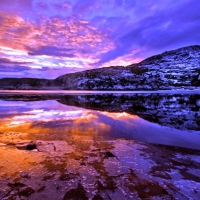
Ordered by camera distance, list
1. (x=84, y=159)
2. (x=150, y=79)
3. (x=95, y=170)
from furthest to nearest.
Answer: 1. (x=150, y=79)
2. (x=84, y=159)
3. (x=95, y=170)

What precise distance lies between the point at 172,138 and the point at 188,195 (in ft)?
20.1

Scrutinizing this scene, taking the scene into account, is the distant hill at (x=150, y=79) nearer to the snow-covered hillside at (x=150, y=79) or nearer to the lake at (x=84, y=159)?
the snow-covered hillside at (x=150, y=79)

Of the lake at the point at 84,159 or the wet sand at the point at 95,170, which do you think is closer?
the wet sand at the point at 95,170

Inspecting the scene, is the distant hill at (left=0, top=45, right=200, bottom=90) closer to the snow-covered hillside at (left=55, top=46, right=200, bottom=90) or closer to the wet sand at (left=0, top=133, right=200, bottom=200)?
the snow-covered hillside at (left=55, top=46, right=200, bottom=90)

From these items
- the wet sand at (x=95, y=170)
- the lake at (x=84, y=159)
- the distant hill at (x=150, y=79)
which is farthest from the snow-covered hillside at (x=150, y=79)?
the wet sand at (x=95, y=170)

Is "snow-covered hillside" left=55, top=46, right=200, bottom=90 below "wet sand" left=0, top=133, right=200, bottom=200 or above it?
above

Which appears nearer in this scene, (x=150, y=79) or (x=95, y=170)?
(x=95, y=170)

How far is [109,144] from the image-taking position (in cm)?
894

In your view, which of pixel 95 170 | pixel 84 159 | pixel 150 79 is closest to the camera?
pixel 95 170

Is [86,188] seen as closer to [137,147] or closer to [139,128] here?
[137,147]

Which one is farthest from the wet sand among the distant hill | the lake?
the distant hill

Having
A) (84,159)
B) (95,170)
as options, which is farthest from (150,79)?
(95,170)

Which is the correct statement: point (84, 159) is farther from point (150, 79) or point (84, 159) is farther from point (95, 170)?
point (150, 79)

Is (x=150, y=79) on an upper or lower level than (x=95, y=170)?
upper
